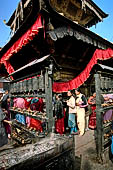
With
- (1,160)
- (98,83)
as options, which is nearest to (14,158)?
(1,160)

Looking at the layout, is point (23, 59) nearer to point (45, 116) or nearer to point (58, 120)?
point (58, 120)

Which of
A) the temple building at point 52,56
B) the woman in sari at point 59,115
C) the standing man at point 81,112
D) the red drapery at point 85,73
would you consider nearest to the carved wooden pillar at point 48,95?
the temple building at point 52,56

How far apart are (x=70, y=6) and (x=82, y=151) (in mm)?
9675

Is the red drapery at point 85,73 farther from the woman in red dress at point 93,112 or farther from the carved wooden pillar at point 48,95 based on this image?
the carved wooden pillar at point 48,95

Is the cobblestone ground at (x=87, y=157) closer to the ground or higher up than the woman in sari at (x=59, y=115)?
closer to the ground

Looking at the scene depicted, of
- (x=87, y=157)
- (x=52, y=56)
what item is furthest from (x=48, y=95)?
(x=87, y=157)

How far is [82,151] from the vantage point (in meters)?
3.92

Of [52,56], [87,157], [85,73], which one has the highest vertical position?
[52,56]

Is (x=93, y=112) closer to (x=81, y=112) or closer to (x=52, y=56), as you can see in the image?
(x=81, y=112)

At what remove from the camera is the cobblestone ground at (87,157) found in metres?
3.12

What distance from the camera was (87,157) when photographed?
358cm

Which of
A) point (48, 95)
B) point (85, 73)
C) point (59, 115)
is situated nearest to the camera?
point (48, 95)

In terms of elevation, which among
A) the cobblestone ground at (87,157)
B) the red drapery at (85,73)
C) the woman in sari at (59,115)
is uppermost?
the red drapery at (85,73)

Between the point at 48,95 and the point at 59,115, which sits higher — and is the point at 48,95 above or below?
above
